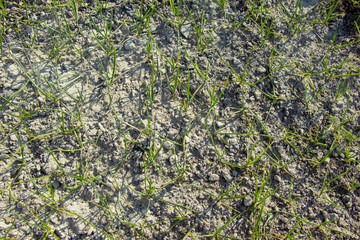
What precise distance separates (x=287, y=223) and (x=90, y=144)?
1342 mm

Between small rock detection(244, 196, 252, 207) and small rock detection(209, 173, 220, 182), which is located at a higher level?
small rock detection(209, 173, 220, 182)

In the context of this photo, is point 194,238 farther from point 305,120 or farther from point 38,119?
point 38,119

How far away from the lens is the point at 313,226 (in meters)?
1.66

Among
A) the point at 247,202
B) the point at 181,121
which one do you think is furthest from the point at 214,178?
the point at 181,121

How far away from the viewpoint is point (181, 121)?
1812mm

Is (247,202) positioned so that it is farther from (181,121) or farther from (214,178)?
(181,121)

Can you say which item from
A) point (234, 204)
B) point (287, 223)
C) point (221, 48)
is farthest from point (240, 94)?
point (287, 223)

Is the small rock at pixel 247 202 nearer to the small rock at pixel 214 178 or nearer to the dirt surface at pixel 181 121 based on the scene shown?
the dirt surface at pixel 181 121

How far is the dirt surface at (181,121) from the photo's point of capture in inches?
64.2

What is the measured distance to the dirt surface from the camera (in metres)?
1.63

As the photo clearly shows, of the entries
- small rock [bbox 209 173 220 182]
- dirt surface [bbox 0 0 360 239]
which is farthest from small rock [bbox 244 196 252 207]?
small rock [bbox 209 173 220 182]

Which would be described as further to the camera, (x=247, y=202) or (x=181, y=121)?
(x=181, y=121)

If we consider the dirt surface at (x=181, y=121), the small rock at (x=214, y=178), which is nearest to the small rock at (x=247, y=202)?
the dirt surface at (x=181, y=121)

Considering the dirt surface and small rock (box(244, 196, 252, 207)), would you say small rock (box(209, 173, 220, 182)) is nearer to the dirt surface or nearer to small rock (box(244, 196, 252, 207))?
the dirt surface
